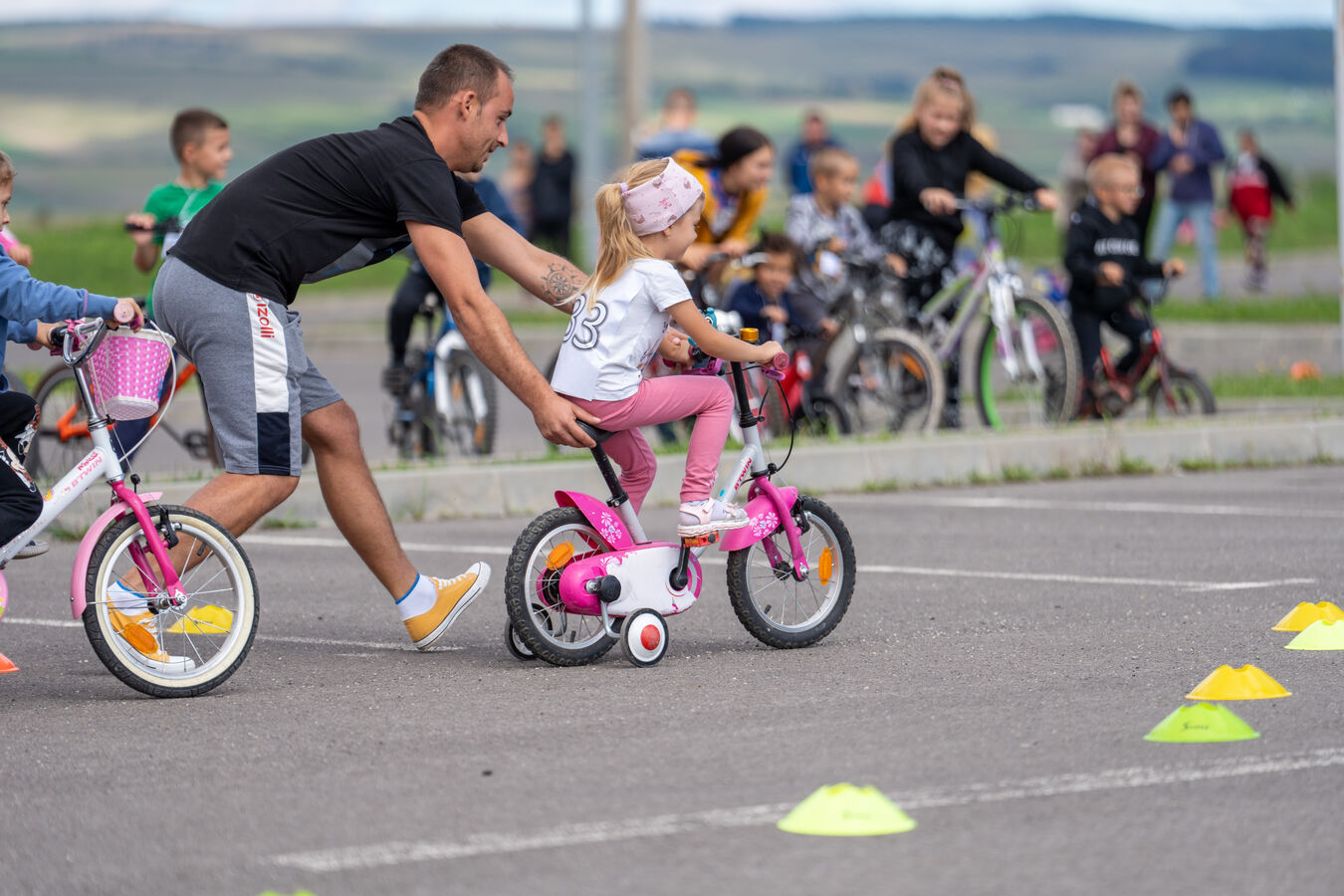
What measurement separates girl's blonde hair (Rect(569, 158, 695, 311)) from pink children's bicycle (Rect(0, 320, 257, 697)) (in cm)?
131

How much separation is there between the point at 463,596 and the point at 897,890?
2.98 metres

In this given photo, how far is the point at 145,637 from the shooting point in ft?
19.4

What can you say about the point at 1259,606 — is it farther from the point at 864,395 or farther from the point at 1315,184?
the point at 1315,184

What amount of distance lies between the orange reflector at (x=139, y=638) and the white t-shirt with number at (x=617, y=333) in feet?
4.67

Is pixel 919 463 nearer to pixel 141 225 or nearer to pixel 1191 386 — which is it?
pixel 1191 386

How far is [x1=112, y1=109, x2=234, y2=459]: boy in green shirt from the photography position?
973 cm

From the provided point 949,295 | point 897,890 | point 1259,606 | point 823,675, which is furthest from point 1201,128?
point 897,890

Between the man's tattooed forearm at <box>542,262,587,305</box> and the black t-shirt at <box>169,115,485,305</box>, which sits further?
the man's tattooed forearm at <box>542,262,587,305</box>

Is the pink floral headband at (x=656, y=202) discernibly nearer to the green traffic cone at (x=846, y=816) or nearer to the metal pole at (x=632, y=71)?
the green traffic cone at (x=846, y=816)

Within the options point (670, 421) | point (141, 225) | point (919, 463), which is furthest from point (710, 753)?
point (919, 463)

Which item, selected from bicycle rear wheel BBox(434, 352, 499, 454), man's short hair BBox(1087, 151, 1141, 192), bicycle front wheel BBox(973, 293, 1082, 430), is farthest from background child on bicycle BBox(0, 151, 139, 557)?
man's short hair BBox(1087, 151, 1141, 192)

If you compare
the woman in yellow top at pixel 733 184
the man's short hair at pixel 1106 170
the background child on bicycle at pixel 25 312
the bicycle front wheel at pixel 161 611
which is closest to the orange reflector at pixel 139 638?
the bicycle front wheel at pixel 161 611

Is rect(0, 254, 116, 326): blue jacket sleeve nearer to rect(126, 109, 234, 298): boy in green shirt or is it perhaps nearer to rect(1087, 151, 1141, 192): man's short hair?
rect(126, 109, 234, 298): boy in green shirt

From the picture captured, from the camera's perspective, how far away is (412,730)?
529 centimetres
